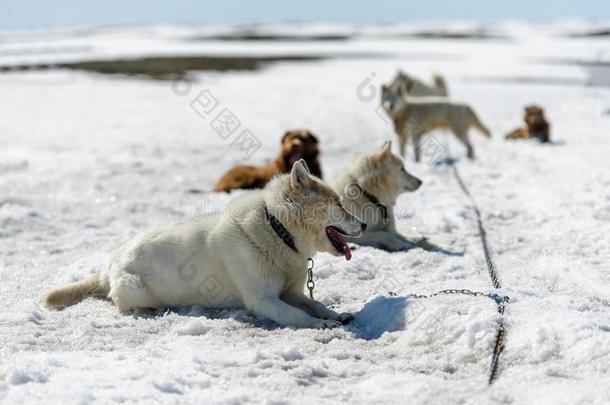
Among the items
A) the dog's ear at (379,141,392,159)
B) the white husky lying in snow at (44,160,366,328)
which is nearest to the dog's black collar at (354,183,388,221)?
the dog's ear at (379,141,392,159)

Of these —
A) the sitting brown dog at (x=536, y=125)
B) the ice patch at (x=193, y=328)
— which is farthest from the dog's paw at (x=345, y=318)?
the sitting brown dog at (x=536, y=125)

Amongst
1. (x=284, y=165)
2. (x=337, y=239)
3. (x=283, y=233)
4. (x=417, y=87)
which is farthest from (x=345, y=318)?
(x=417, y=87)

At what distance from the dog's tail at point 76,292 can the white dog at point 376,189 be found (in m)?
2.29

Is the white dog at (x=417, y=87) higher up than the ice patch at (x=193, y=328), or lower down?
higher up

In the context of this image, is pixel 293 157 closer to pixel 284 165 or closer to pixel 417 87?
pixel 284 165

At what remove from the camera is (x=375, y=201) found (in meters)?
6.27

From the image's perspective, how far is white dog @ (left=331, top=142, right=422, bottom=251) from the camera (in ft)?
20.2

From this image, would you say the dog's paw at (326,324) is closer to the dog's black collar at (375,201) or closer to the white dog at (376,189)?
the white dog at (376,189)

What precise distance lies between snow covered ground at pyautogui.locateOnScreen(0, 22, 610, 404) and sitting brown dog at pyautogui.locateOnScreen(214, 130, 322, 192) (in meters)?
0.36

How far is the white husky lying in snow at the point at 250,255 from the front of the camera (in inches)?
167

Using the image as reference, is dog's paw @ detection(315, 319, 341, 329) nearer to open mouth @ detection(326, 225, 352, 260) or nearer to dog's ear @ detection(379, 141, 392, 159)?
open mouth @ detection(326, 225, 352, 260)

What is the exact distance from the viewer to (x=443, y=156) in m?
11.0

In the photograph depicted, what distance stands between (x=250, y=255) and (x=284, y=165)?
393cm

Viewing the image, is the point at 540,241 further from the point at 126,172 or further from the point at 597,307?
the point at 126,172
